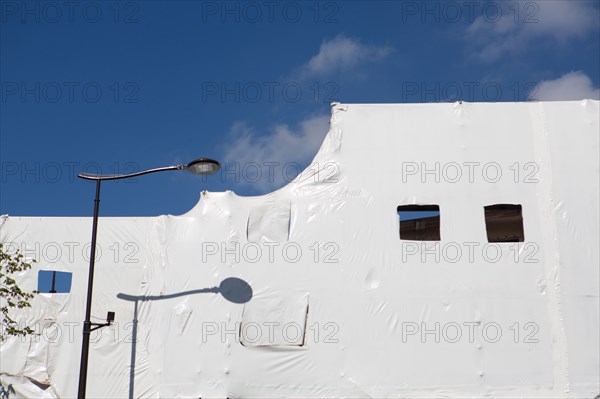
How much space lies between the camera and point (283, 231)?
1409 centimetres

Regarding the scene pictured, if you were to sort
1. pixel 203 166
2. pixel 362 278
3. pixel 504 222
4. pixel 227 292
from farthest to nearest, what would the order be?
pixel 504 222
pixel 227 292
pixel 362 278
pixel 203 166

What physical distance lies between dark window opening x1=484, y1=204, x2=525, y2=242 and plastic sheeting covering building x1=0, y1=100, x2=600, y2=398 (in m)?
0.67

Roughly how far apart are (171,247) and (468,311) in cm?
664

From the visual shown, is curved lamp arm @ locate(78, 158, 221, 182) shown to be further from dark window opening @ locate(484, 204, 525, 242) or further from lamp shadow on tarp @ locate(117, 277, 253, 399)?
dark window opening @ locate(484, 204, 525, 242)

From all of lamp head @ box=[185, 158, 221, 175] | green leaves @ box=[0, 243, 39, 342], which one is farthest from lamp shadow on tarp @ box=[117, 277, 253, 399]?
lamp head @ box=[185, 158, 221, 175]

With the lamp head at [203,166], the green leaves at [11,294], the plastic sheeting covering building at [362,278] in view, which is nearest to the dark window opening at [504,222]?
the plastic sheeting covering building at [362,278]

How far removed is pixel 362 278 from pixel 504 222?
4663 millimetres

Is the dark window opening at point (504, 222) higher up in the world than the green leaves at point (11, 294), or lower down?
higher up

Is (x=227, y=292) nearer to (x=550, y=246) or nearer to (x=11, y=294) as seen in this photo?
(x=11, y=294)

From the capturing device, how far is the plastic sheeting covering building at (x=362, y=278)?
13164mm

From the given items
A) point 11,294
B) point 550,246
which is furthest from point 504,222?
point 11,294

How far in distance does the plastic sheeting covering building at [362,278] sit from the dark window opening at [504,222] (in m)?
0.67

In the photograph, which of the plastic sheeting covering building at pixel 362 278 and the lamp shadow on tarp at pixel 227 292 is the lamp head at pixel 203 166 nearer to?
the plastic sheeting covering building at pixel 362 278

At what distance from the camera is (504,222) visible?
631 inches
